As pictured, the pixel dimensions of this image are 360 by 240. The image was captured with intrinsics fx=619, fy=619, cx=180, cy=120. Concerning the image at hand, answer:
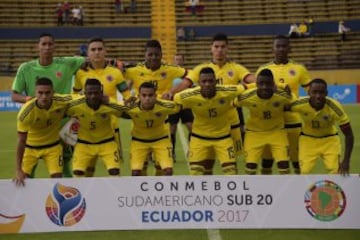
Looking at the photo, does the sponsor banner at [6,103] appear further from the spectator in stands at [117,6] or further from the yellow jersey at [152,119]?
the yellow jersey at [152,119]

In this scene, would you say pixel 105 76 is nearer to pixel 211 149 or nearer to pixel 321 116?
pixel 211 149

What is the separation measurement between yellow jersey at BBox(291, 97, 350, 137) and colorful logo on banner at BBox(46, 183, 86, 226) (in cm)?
295

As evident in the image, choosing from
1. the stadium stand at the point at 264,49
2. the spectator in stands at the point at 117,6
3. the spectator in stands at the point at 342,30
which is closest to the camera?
the spectator in stands at the point at 342,30

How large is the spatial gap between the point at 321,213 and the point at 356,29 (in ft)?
94.9

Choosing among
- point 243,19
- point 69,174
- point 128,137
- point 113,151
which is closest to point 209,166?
point 113,151

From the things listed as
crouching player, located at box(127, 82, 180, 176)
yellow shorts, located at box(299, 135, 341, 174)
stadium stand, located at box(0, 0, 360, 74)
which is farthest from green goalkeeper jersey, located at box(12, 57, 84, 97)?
stadium stand, located at box(0, 0, 360, 74)

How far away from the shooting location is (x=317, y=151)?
775cm

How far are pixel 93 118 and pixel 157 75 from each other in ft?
5.29

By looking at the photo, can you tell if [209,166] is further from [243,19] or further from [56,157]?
[243,19]

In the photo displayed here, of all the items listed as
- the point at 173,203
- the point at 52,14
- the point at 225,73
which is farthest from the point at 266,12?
the point at 173,203

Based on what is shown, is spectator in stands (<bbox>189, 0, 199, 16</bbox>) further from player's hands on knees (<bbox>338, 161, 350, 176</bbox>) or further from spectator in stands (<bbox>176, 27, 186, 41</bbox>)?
player's hands on knees (<bbox>338, 161, 350, 176</bbox>)

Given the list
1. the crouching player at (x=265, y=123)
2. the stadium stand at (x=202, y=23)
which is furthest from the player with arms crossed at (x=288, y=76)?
the stadium stand at (x=202, y=23)

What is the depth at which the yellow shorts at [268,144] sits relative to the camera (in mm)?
7867

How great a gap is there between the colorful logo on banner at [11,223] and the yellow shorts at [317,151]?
3486 millimetres
